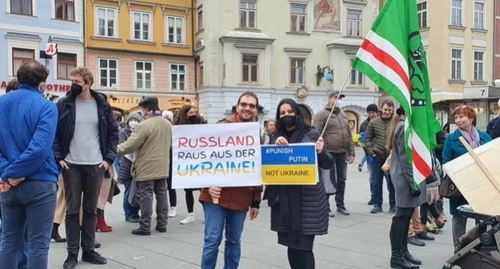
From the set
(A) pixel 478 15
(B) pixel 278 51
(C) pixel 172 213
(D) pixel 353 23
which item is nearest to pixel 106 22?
(B) pixel 278 51

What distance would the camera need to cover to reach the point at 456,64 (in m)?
34.8

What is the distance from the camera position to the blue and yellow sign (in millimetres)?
3830

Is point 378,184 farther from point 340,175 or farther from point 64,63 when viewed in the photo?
point 64,63

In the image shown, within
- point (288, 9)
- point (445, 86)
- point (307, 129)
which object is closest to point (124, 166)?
point (307, 129)

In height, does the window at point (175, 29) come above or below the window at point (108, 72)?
above

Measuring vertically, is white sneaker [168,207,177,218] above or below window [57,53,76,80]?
below

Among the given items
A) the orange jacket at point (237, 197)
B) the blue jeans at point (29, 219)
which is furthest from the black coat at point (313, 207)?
the blue jeans at point (29, 219)

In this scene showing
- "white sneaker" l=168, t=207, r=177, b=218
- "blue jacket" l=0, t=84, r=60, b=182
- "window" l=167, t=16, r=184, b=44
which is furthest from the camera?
"window" l=167, t=16, r=184, b=44

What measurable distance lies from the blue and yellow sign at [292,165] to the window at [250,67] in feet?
90.9

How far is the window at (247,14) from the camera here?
31516mm

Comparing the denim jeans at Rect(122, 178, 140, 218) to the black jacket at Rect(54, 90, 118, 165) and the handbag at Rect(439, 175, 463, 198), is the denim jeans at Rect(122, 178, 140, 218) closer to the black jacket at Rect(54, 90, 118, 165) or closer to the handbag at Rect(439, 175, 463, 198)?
the black jacket at Rect(54, 90, 118, 165)

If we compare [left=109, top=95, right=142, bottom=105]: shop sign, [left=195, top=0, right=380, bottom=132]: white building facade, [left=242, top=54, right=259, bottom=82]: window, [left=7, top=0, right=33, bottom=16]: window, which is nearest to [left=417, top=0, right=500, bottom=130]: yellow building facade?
[left=195, top=0, right=380, bottom=132]: white building facade

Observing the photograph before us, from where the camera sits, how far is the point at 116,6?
100 ft

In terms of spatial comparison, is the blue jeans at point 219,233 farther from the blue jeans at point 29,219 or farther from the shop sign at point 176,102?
the shop sign at point 176,102
